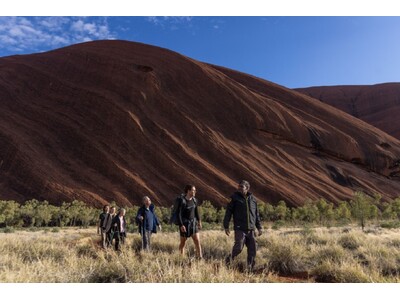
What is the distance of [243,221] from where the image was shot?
678 centimetres

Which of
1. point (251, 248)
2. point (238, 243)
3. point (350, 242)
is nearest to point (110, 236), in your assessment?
point (238, 243)

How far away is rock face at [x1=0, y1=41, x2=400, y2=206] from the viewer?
3497cm

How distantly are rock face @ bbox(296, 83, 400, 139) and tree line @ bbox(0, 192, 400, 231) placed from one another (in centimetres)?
6353

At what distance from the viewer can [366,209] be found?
23.5 m

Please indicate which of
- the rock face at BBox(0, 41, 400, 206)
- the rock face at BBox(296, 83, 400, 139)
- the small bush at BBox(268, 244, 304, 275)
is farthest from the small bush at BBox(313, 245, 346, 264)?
the rock face at BBox(296, 83, 400, 139)

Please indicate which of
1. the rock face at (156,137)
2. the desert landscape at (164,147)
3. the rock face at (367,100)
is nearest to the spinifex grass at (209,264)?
the desert landscape at (164,147)

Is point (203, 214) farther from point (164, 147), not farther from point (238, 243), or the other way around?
point (238, 243)

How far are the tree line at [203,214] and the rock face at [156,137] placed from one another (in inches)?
137

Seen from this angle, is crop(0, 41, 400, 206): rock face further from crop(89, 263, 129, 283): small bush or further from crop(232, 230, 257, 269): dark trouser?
crop(89, 263, 129, 283): small bush

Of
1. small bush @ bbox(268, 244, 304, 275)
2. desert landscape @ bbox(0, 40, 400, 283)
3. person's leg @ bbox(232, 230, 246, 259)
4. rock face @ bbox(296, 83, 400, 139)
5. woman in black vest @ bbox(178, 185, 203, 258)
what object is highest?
rock face @ bbox(296, 83, 400, 139)

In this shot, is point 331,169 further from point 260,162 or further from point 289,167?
point 260,162

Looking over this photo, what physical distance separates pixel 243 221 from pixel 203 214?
79.9ft

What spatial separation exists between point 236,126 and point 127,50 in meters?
19.3

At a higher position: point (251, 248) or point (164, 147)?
point (164, 147)
